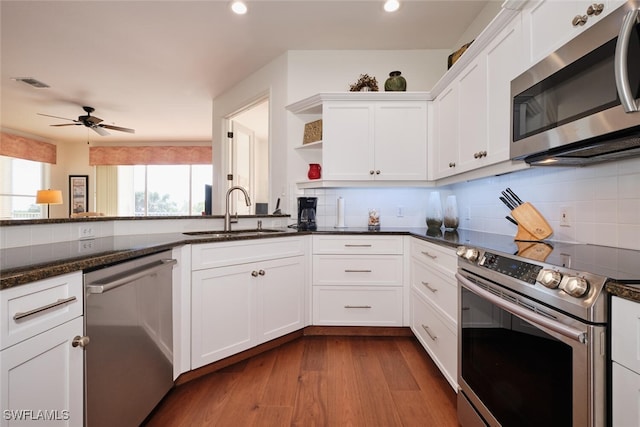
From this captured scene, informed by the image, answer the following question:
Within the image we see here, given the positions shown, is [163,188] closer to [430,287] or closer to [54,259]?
[54,259]

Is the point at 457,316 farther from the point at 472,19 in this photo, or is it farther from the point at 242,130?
the point at 242,130

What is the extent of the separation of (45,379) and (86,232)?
979 mm

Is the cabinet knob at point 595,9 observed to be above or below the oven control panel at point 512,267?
above

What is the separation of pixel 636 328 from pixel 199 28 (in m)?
3.28

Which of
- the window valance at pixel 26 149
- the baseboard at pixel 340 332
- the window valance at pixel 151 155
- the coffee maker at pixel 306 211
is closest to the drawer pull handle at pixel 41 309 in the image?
the baseboard at pixel 340 332

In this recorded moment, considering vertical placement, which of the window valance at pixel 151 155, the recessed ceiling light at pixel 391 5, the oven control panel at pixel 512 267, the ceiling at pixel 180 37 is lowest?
the oven control panel at pixel 512 267

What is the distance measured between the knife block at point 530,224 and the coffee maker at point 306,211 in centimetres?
154

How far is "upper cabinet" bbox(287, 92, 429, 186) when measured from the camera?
266 centimetres

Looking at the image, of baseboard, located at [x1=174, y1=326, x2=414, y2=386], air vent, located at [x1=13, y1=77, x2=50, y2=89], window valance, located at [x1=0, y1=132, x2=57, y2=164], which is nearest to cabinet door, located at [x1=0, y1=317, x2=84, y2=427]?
baseboard, located at [x1=174, y1=326, x2=414, y2=386]

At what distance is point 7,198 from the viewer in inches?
233

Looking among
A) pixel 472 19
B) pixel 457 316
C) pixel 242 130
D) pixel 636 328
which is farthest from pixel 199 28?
pixel 636 328

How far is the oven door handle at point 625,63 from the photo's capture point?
2.61ft

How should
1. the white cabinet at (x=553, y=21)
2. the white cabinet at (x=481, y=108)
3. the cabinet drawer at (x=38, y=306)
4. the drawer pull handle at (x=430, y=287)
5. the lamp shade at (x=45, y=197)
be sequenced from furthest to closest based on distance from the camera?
the lamp shade at (x=45, y=197), the drawer pull handle at (x=430, y=287), the white cabinet at (x=481, y=108), the white cabinet at (x=553, y=21), the cabinet drawer at (x=38, y=306)

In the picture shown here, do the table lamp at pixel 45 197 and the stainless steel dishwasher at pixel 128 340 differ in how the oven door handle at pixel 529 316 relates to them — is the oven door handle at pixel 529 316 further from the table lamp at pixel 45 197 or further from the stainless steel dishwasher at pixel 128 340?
the table lamp at pixel 45 197
